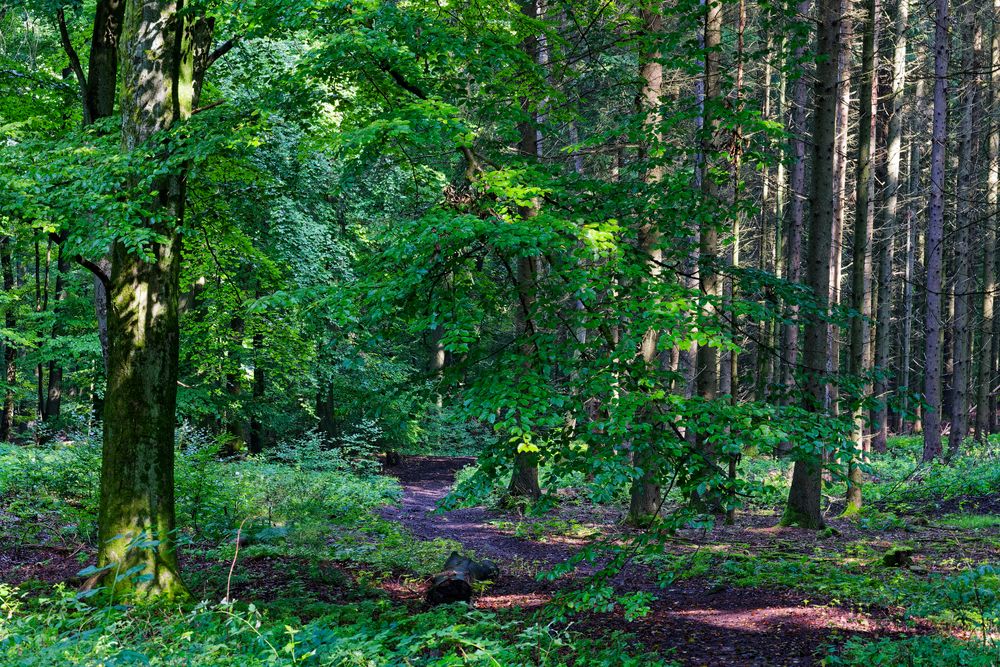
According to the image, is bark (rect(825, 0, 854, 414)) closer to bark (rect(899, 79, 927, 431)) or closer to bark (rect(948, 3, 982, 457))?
bark (rect(948, 3, 982, 457))

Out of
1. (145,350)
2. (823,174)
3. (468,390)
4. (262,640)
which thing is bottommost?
(262,640)

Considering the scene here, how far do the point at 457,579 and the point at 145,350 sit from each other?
4340 mm

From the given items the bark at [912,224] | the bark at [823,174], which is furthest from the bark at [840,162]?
the bark at [912,224]

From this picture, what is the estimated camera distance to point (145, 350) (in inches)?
278

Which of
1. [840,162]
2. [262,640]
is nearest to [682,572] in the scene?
[262,640]

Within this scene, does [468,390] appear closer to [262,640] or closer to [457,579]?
[262,640]

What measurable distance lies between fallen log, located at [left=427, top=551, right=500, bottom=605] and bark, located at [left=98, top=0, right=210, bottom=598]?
2.77m

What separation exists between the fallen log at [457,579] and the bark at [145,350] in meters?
2.77

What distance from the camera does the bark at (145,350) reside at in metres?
6.94

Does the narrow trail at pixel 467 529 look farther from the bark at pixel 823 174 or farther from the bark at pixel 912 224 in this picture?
the bark at pixel 912 224

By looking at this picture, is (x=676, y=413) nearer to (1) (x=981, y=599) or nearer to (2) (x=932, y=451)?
(1) (x=981, y=599)

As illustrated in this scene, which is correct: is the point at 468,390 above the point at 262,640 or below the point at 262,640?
above

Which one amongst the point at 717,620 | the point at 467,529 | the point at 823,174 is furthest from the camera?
the point at 467,529

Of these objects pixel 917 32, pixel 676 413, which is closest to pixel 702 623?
pixel 676 413
